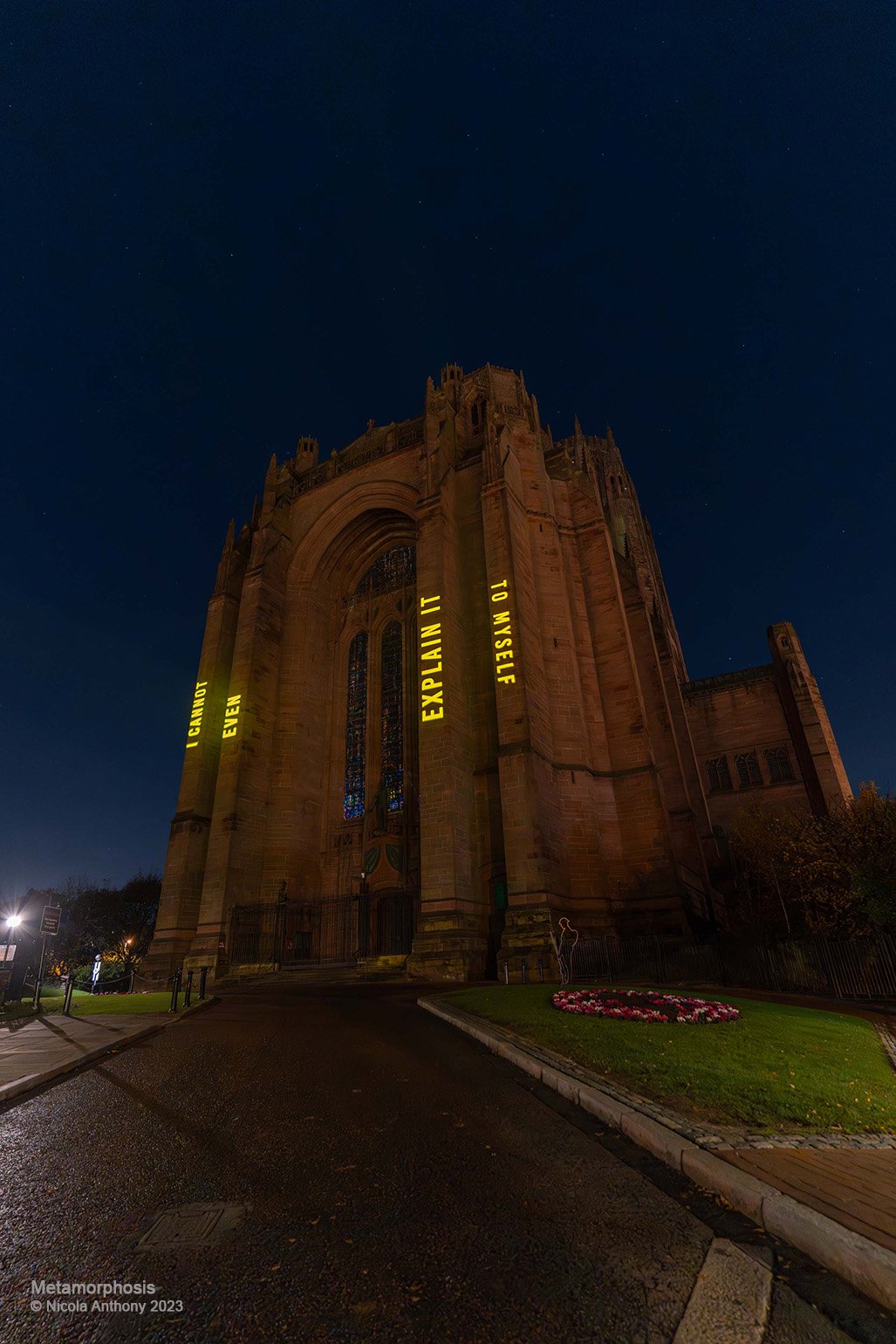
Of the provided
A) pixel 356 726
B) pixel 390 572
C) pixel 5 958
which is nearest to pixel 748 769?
pixel 356 726

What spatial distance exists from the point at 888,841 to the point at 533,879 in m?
10.8

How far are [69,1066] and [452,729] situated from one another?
16469mm

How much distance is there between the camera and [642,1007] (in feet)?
33.3

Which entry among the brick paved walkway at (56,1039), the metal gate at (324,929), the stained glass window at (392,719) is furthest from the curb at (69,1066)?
the stained glass window at (392,719)

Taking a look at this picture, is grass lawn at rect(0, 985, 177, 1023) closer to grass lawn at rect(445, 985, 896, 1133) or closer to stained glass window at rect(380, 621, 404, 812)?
grass lawn at rect(445, 985, 896, 1133)

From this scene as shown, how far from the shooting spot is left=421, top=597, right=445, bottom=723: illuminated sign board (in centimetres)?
2381

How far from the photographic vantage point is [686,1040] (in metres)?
7.70

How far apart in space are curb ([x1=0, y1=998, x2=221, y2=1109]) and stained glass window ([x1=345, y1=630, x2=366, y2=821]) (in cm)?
1892

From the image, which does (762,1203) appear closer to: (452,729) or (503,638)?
(452,729)

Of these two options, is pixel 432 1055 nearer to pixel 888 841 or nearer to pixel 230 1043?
pixel 230 1043

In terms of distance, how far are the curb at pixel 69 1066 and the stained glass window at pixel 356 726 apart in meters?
18.9

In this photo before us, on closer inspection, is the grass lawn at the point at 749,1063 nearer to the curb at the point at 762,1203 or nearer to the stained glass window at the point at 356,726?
the curb at the point at 762,1203

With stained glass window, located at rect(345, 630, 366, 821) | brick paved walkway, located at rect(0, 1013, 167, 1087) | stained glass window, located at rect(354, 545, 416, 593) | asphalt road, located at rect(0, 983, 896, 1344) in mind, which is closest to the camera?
asphalt road, located at rect(0, 983, 896, 1344)

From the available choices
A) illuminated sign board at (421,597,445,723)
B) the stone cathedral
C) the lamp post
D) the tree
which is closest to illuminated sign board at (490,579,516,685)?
the stone cathedral
